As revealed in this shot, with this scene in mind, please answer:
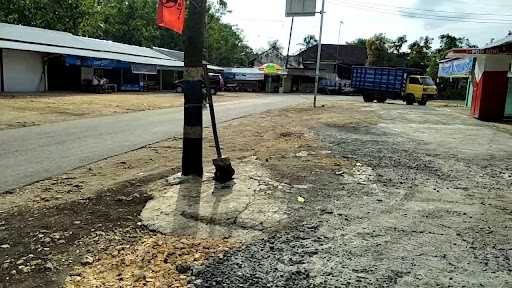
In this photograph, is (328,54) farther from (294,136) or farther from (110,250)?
(110,250)

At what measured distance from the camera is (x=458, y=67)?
2984 centimetres

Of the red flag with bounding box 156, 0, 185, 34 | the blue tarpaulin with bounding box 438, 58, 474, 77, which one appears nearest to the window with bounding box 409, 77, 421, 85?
the blue tarpaulin with bounding box 438, 58, 474, 77

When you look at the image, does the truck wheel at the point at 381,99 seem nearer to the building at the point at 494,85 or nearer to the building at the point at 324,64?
the building at the point at 494,85

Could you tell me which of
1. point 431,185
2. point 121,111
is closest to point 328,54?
point 121,111

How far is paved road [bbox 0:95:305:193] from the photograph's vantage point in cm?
848

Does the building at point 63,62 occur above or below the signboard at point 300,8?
below

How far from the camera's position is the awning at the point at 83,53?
95.9 ft

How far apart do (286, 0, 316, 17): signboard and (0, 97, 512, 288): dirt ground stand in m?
19.9

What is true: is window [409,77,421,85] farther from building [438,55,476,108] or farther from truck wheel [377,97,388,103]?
truck wheel [377,97,388,103]

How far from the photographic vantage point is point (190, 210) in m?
5.77

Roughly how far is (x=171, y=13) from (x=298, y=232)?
12.9 ft

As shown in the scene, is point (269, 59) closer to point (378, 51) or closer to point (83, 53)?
point (378, 51)

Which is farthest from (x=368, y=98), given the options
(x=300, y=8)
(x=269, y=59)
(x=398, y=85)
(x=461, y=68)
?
(x=269, y=59)

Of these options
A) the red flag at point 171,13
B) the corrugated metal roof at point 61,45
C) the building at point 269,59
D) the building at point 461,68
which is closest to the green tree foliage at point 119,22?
the building at point 269,59
